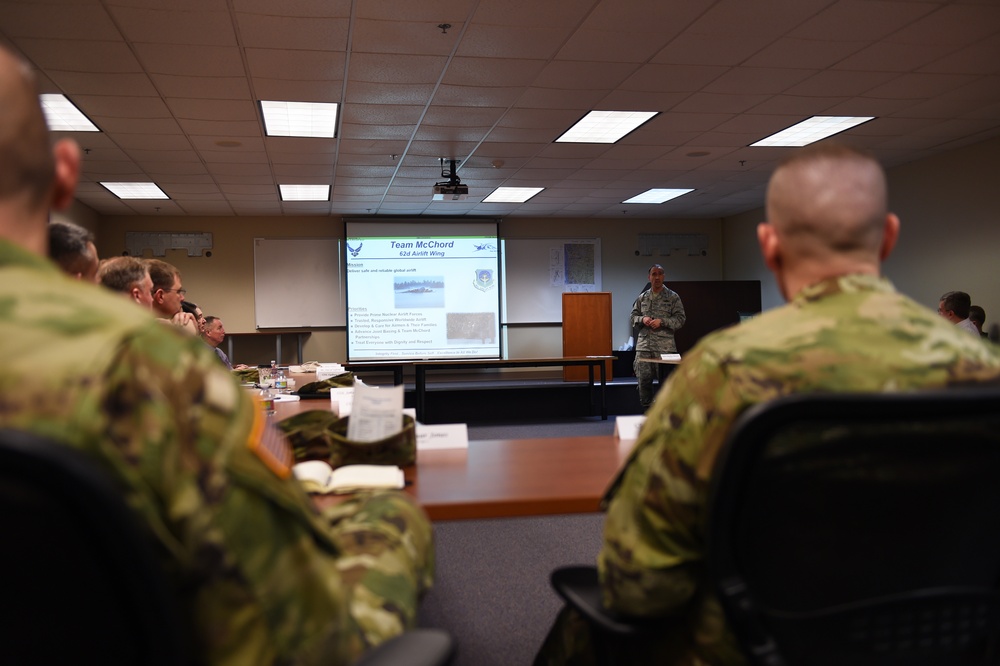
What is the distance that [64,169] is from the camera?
0.66 metres

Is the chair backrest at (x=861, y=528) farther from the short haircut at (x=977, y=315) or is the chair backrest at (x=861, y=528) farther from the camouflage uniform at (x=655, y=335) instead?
the camouflage uniform at (x=655, y=335)

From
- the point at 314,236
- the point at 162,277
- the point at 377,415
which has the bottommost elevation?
the point at 377,415

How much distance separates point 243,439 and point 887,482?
62cm

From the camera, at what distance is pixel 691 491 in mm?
814

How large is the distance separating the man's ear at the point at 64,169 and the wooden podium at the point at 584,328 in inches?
335

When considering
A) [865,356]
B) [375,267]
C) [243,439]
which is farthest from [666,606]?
[375,267]

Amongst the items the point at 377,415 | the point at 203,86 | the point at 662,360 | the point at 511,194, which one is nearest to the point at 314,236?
the point at 511,194

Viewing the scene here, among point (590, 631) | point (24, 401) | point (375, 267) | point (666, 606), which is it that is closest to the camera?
point (24, 401)

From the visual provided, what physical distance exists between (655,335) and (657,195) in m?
2.27

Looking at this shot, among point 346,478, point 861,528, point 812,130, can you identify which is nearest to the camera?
point 861,528

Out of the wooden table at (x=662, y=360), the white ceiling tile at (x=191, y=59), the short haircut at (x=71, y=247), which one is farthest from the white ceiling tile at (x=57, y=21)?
the wooden table at (x=662, y=360)

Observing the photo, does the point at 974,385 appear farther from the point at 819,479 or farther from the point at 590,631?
the point at 590,631

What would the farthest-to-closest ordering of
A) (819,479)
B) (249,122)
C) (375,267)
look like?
(375,267), (249,122), (819,479)

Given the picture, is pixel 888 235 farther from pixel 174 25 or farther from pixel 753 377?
pixel 174 25
